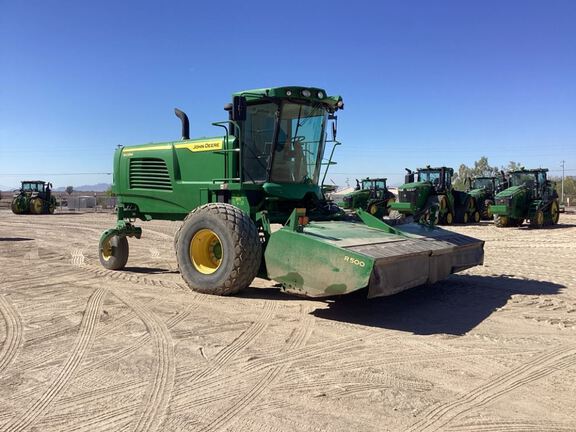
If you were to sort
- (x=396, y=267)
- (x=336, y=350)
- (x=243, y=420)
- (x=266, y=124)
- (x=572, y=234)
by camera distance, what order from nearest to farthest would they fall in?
(x=243, y=420) < (x=336, y=350) < (x=396, y=267) < (x=266, y=124) < (x=572, y=234)

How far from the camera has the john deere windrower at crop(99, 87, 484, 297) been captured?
534cm

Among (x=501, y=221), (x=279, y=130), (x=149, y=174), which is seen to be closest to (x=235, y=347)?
Answer: (x=279, y=130)

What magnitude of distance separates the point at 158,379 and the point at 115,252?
5639 mm

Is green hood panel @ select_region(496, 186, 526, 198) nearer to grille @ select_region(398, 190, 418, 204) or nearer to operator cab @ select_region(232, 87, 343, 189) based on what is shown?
grille @ select_region(398, 190, 418, 204)

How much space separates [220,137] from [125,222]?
2.99 metres

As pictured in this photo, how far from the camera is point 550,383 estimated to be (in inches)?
142

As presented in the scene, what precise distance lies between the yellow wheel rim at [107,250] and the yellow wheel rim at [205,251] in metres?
2.85

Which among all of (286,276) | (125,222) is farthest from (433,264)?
(125,222)

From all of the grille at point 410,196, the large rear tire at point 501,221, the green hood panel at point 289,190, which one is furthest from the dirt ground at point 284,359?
the large rear tire at point 501,221

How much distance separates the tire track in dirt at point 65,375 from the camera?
118 inches

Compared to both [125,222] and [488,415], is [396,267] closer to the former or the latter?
[488,415]

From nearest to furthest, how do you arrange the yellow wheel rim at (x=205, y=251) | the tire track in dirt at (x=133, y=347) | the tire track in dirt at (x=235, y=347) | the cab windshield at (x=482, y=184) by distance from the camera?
the tire track in dirt at (x=235, y=347) → the tire track in dirt at (x=133, y=347) → the yellow wheel rim at (x=205, y=251) → the cab windshield at (x=482, y=184)

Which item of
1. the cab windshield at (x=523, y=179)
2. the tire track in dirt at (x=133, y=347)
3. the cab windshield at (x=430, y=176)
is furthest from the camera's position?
the cab windshield at (x=430, y=176)

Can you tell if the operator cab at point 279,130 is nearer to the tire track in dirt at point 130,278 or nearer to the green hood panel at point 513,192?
the tire track in dirt at point 130,278
